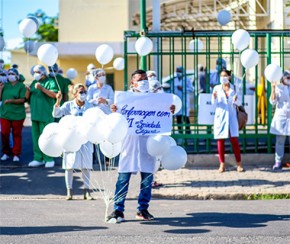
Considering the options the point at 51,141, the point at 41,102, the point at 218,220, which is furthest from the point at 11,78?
the point at 218,220

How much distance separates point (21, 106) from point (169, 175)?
11.6ft

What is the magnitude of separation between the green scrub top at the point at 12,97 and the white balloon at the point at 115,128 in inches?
236

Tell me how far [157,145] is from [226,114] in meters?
4.03

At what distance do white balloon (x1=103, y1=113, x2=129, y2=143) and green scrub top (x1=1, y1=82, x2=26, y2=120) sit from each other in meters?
5.98

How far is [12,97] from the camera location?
13508 mm

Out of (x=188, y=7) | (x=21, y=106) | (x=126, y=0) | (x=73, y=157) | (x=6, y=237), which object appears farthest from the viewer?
(x=126, y=0)

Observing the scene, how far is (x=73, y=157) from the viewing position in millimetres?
9969

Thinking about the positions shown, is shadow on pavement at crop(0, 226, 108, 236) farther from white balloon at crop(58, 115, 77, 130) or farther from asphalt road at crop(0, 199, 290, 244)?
white balloon at crop(58, 115, 77, 130)

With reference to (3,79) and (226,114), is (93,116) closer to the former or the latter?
(226,114)

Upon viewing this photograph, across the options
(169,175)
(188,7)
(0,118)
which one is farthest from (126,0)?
(169,175)

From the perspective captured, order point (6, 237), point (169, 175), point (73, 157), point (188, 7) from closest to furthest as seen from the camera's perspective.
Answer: point (6, 237) → point (73, 157) → point (169, 175) → point (188, 7)

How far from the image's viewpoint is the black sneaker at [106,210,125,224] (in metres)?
8.32

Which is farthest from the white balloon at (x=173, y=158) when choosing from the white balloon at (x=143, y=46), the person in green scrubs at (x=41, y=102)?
the person in green scrubs at (x=41, y=102)

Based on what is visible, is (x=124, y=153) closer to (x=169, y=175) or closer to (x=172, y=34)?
(x=169, y=175)
